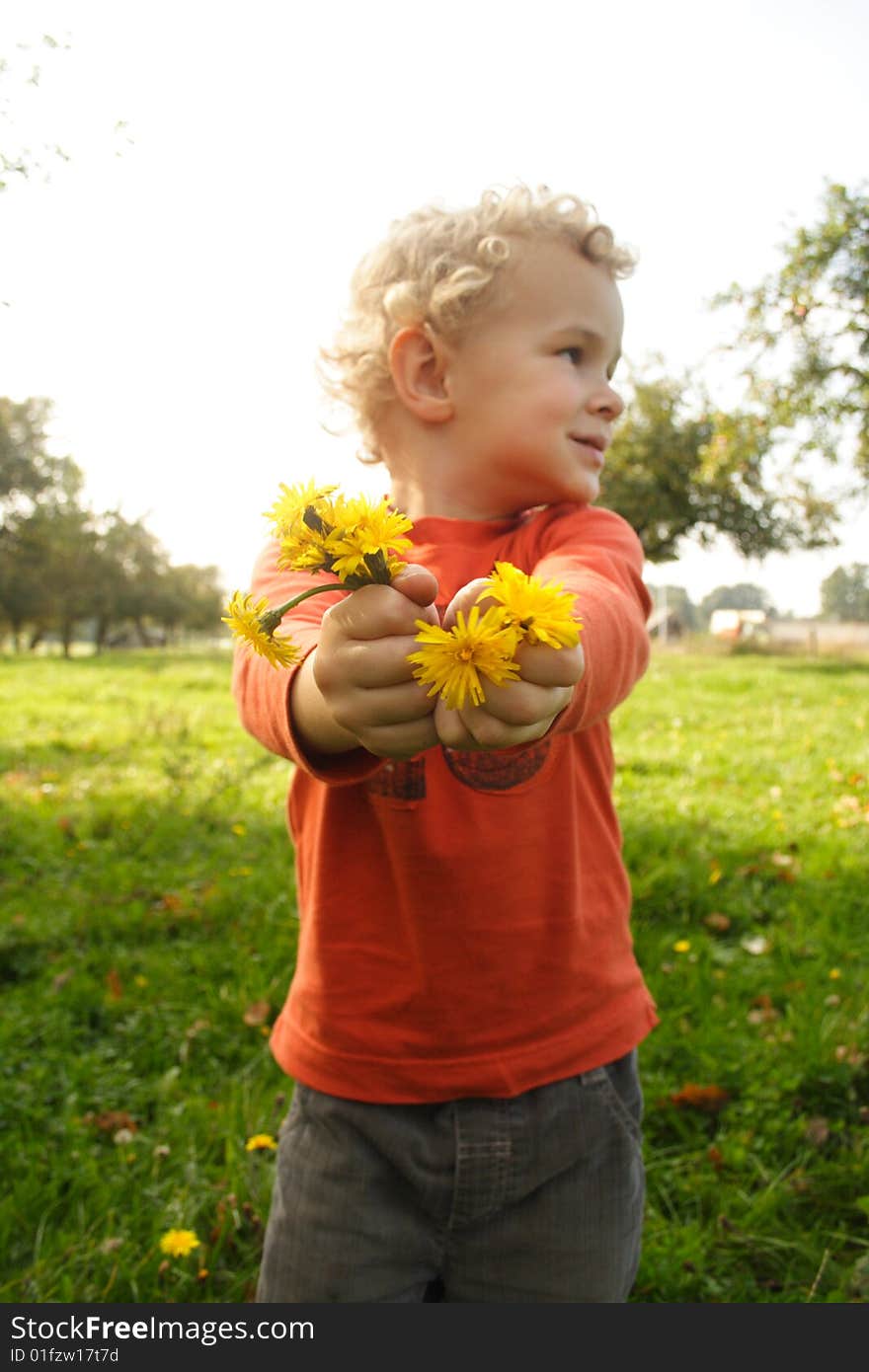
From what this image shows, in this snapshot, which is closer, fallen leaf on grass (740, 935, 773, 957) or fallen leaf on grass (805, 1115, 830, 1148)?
fallen leaf on grass (805, 1115, 830, 1148)

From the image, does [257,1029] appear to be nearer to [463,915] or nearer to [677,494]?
[463,915]

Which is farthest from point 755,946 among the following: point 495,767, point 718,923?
point 495,767

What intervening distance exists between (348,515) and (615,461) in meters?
22.8

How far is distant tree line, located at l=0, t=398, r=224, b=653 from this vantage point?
24.8 m

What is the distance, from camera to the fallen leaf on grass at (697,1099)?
2625mm

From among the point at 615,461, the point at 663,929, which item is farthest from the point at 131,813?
the point at 615,461

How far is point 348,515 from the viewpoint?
0.78 meters

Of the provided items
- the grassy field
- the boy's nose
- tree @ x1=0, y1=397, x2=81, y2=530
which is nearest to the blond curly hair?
the boy's nose

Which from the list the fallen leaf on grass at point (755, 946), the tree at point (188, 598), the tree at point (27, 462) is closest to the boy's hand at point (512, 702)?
the fallen leaf on grass at point (755, 946)

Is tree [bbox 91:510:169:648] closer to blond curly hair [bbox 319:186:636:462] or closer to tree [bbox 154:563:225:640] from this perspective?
tree [bbox 154:563:225:640]

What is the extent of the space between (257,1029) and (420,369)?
2168 mm

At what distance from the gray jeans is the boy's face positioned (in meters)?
0.99

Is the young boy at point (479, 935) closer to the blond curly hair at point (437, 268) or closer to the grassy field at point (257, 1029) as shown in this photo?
the blond curly hair at point (437, 268)

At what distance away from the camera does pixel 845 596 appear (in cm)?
2173
